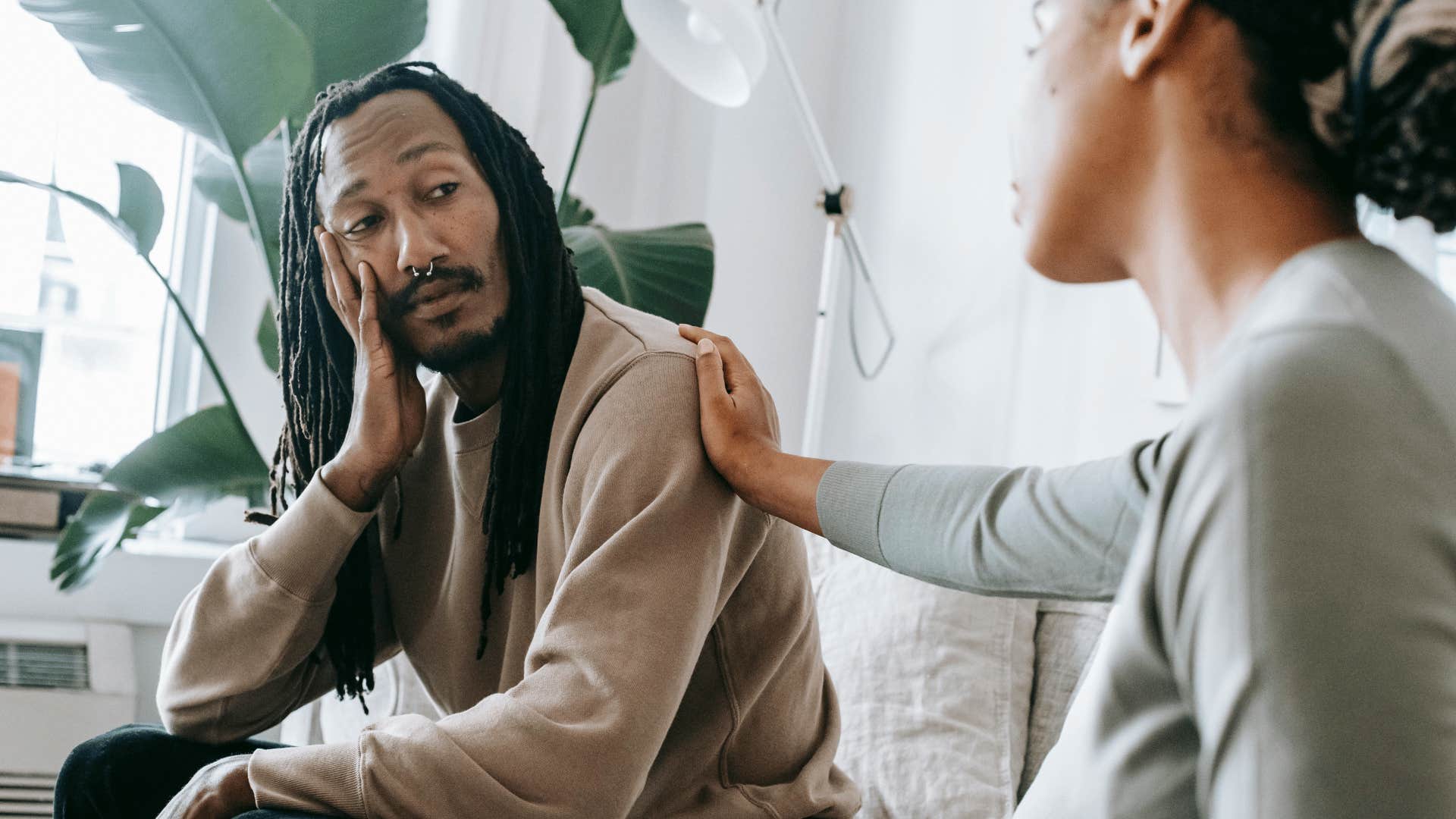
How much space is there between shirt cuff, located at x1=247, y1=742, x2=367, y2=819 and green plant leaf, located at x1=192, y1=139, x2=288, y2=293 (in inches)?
41.1

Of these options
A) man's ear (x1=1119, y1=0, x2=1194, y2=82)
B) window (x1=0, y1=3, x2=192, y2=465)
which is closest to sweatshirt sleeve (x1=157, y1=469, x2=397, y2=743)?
man's ear (x1=1119, y1=0, x2=1194, y2=82)

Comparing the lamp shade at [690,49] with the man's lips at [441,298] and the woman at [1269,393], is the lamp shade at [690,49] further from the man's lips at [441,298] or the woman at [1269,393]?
the woman at [1269,393]

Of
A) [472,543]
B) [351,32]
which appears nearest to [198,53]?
[351,32]

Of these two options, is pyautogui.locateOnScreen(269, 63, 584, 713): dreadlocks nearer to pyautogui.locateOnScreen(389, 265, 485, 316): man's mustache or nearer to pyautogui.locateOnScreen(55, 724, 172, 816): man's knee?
pyautogui.locateOnScreen(389, 265, 485, 316): man's mustache

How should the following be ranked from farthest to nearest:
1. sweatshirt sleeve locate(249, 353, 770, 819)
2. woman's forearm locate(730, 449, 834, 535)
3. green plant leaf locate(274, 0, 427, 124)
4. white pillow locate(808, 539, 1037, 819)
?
1. green plant leaf locate(274, 0, 427, 124)
2. white pillow locate(808, 539, 1037, 819)
3. woman's forearm locate(730, 449, 834, 535)
4. sweatshirt sleeve locate(249, 353, 770, 819)

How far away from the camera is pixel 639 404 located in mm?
1060

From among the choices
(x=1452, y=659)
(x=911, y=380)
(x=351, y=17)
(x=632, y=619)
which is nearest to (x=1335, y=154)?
(x=1452, y=659)

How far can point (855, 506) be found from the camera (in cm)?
99

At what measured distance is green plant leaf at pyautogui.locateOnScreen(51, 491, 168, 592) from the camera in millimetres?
1814

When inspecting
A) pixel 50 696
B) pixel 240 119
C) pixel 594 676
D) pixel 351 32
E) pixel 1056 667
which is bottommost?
pixel 50 696

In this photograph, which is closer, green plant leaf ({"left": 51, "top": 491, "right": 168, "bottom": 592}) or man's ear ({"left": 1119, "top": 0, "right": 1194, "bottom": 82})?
man's ear ({"left": 1119, "top": 0, "right": 1194, "bottom": 82})

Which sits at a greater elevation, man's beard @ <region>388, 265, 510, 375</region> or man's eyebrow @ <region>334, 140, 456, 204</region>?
man's eyebrow @ <region>334, 140, 456, 204</region>

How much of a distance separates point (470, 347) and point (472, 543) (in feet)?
0.64

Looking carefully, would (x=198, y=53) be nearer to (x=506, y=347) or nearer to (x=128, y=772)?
(x=506, y=347)
